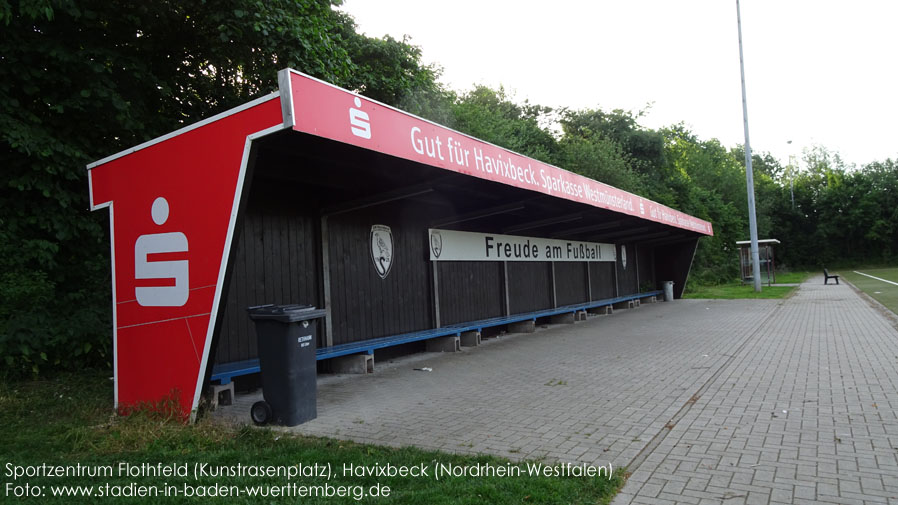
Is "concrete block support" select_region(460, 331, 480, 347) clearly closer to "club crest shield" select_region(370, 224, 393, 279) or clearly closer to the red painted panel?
"club crest shield" select_region(370, 224, 393, 279)

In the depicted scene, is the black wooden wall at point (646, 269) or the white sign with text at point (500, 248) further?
the black wooden wall at point (646, 269)

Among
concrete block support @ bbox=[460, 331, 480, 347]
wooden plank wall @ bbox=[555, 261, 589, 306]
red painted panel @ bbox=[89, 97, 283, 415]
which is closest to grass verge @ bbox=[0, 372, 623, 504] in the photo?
red painted panel @ bbox=[89, 97, 283, 415]

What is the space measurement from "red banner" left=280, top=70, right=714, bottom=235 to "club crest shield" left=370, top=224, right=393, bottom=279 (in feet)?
9.04

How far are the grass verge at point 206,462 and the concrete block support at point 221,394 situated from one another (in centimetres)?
70

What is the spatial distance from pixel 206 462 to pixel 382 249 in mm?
5636

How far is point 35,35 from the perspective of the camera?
711 cm

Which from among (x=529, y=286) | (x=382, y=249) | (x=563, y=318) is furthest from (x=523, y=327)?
(x=382, y=249)

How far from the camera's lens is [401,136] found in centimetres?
562

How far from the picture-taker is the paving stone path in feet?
11.8

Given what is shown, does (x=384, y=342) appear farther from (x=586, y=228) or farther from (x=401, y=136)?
(x=586, y=228)

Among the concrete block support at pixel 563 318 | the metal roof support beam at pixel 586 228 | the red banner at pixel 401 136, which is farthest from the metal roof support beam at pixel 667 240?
the red banner at pixel 401 136

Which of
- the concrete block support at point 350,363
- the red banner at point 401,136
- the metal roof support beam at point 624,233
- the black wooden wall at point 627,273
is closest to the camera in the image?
the red banner at point 401,136

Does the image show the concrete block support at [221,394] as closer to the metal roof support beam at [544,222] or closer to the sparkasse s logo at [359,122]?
the sparkasse s logo at [359,122]

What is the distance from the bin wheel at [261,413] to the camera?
5.16 meters
